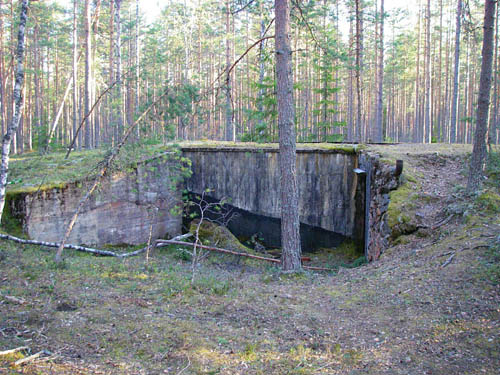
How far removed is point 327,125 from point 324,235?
27.5 feet

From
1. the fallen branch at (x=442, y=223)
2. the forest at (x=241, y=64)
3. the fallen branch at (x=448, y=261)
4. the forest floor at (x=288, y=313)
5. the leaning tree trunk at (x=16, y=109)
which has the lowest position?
the forest floor at (x=288, y=313)

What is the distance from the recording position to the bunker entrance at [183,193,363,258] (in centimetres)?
1113

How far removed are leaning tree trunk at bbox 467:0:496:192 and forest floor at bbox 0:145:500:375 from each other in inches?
17.7

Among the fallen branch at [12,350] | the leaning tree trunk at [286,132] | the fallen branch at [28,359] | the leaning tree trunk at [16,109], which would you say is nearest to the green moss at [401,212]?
the leaning tree trunk at [286,132]

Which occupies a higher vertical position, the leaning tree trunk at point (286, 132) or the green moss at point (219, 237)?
the leaning tree trunk at point (286, 132)

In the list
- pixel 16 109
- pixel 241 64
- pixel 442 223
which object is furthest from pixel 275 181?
pixel 241 64

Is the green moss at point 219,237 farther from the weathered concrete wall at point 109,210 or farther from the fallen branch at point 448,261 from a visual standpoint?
the fallen branch at point 448,261

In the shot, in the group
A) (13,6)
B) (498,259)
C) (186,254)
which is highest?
(13,6)

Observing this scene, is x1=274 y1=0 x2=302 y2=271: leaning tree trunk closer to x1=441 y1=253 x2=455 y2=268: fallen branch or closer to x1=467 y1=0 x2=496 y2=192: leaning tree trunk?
x1=441 y1=253 x2=455 y2=268: fallen branch

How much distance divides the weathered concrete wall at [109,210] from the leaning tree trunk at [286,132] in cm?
375

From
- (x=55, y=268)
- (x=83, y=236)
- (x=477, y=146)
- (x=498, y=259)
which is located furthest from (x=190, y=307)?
(x=83, y=236)

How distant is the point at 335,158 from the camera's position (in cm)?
1067

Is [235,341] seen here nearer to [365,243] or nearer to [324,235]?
[365,243]

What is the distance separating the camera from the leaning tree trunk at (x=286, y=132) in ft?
24.1
